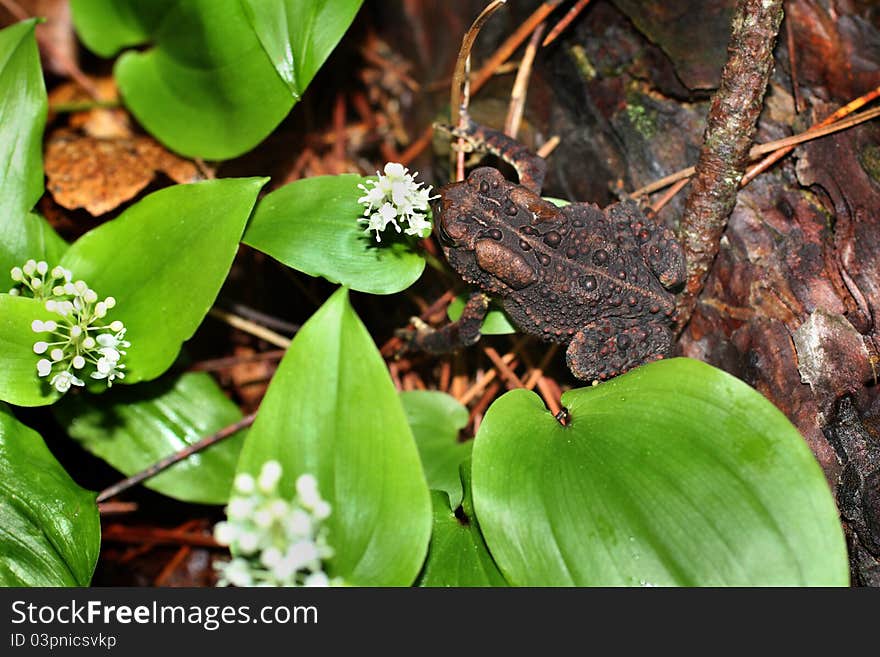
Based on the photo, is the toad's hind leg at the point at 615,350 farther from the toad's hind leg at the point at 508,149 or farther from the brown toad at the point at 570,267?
the toad's hind leg at the point at 508,149

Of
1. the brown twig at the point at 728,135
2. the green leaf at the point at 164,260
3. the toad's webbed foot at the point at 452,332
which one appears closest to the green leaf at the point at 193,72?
the green leaf at the point at 164,260

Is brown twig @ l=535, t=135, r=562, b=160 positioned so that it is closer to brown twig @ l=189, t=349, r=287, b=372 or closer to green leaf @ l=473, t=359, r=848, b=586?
green leaf @ l=473, t=359, r=848, b=586

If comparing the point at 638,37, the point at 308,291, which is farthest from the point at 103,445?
the point at 638,37

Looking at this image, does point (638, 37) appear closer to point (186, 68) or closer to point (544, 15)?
point (544, 15)

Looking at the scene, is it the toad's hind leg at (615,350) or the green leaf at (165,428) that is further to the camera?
the green leaf at (165,428)

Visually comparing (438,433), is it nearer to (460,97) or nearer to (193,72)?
(460,97)

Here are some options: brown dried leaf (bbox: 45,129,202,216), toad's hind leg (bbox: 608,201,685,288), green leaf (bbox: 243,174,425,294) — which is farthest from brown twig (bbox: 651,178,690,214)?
brown dried leaf (bbox: 45,129,202,216)
